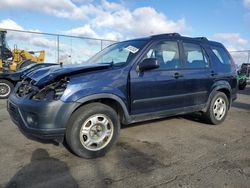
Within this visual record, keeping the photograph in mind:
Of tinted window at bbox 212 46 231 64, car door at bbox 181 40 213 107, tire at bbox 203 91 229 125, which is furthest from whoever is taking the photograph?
tinted window at bbox 212 46 231 64

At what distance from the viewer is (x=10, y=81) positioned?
10172 mm

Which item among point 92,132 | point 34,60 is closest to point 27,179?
point 92,132

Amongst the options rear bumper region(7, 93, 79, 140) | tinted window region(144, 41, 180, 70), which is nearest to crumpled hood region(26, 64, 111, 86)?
rear bumper region(7, 93, 79, 140)

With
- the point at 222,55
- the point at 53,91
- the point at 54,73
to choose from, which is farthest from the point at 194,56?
the point at 53,91

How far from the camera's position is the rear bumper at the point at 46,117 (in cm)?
385

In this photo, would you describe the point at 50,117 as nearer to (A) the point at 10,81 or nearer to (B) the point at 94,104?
(B) the point at 94,104

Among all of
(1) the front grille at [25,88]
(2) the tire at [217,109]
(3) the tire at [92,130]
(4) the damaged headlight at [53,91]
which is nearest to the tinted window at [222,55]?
(2) the tire at [217,109]

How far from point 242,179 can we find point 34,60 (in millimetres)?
14720

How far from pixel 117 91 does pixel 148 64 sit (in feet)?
2.21

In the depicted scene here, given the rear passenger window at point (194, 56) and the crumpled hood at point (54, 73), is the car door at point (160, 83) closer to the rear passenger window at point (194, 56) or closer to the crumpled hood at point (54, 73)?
the rear passenger window at point (194, 56)

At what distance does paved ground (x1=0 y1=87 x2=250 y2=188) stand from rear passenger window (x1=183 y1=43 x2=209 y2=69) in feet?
4.43

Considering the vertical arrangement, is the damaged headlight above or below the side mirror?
below

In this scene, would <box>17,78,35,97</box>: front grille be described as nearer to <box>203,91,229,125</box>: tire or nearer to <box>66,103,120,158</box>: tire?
<box>66,103,120,158</box>: tire

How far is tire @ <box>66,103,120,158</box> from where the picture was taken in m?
4.06
